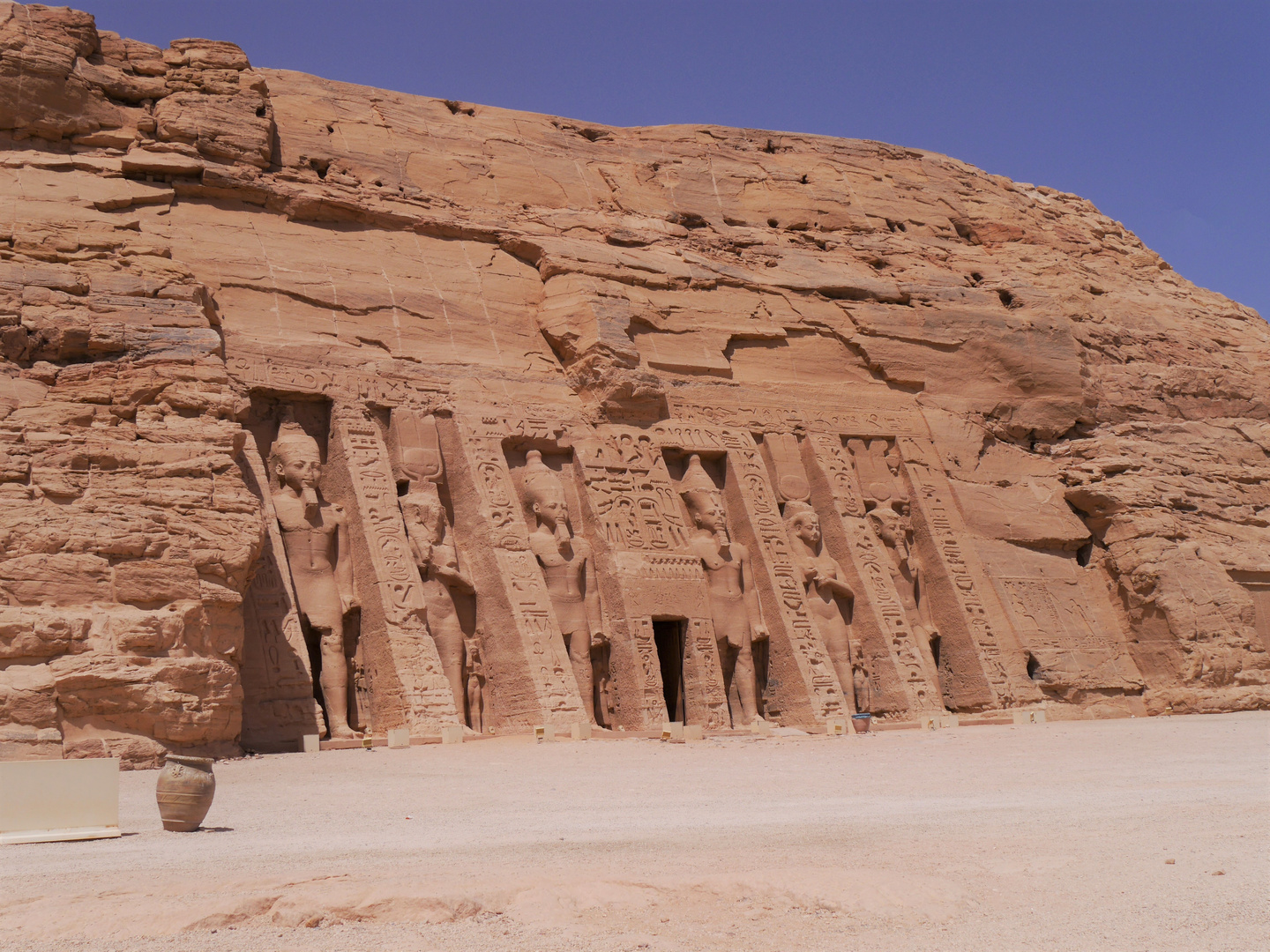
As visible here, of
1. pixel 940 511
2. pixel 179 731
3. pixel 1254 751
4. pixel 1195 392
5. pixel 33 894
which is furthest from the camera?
pixel 1195 392

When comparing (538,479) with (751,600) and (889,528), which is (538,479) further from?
(889,528)

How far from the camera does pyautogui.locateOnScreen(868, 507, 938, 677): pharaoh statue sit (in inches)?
765

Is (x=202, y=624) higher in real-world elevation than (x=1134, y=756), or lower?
higher

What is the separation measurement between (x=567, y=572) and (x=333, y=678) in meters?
3.37

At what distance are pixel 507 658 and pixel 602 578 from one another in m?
1.92

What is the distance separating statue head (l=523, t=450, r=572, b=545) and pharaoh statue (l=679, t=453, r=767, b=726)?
Answer: 210 centimetres

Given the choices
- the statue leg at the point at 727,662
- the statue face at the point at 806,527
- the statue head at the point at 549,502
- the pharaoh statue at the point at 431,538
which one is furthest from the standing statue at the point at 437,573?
the statue face at the point at 806,527

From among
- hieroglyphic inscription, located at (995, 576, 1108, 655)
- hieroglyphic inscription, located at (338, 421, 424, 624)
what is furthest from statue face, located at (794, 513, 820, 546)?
hieroglyphic inscription, located at (338, 421, 424, 624)

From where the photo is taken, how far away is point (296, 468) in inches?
Answer: 603

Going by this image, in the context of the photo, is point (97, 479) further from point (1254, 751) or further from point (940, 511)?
point (940, 511)

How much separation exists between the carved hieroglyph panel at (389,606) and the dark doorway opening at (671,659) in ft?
11.0

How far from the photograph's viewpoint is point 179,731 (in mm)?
10688

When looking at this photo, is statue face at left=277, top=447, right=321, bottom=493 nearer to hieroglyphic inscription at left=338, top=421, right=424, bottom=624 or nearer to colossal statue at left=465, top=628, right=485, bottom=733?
hieroglyphic inscription at left=338, top=421, right=424, bottom=624

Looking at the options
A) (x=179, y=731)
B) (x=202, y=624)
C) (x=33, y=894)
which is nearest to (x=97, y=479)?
(x=202, y=624)
